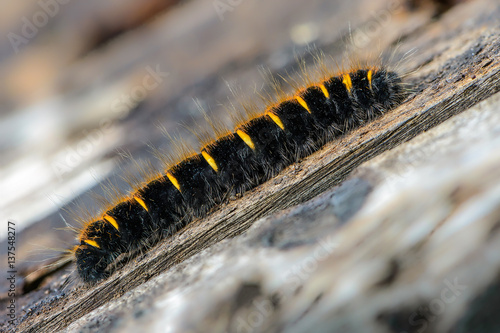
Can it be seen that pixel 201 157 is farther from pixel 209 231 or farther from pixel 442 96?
pixel 442 96

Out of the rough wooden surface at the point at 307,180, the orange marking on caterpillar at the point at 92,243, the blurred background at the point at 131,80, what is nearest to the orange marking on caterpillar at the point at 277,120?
the rough wooden surface at the point at 307,180

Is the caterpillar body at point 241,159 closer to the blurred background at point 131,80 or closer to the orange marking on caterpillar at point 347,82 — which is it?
the orange marking on caterpillar at point 347,82

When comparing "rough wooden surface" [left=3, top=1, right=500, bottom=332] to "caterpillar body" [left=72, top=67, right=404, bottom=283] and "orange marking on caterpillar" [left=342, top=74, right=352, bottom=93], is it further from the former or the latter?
"orange marking on caterpillar" [left=342, top=74, right=352, bottom=93]

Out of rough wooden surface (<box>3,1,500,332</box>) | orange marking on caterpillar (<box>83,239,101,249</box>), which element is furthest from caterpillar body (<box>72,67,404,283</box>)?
rough wooden surface (<box>3,1,500,332</box>)

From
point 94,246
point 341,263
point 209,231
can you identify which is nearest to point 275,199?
point 209,231

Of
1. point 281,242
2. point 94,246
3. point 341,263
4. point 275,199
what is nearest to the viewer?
point 341,263

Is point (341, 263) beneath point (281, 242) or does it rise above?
beneath
